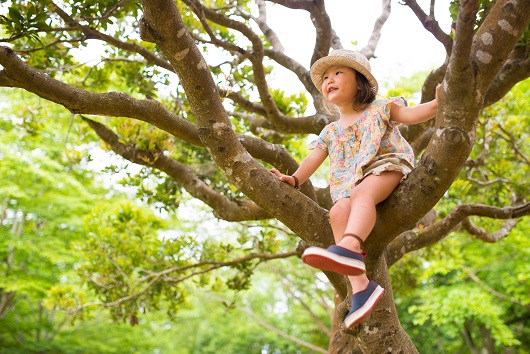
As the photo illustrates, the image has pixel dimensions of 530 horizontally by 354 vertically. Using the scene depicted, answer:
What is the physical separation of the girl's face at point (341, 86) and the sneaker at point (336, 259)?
995 millimetres

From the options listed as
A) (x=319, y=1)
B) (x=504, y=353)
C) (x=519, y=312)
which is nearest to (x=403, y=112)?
(x=319, y=1)

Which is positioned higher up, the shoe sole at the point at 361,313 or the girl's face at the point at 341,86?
the girl's face at the point at 341,86

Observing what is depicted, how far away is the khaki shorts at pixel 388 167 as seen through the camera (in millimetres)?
2207

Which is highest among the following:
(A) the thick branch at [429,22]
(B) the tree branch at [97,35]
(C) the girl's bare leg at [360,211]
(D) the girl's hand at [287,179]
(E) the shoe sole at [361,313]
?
(B) the tree branch at [97,35]

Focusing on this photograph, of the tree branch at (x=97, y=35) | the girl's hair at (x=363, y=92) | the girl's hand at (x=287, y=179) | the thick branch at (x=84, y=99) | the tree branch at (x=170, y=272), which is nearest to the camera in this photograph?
the thick branch at (x=84, y=99)

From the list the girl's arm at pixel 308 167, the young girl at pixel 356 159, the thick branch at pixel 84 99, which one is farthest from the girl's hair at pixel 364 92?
the thick branch at pixel 84 99

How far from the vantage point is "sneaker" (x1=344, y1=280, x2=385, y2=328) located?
198 centimetres

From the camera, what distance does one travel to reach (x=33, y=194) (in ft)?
31.8

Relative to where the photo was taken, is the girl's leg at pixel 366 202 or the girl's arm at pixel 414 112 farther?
the girl's arm at pixel 414 112

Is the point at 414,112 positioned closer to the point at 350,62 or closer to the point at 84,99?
the point at 350,62

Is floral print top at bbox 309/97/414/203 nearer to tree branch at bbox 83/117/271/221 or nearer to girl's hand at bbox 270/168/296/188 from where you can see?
girl's hand at bbox 270/168/296/188

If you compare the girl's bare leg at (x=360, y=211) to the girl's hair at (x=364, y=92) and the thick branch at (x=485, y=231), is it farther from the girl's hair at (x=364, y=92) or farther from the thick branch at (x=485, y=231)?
the thick branch at (x=485, y=231)

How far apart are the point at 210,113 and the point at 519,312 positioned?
13.3 metres

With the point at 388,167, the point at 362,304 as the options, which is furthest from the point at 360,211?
the point at 362,304
